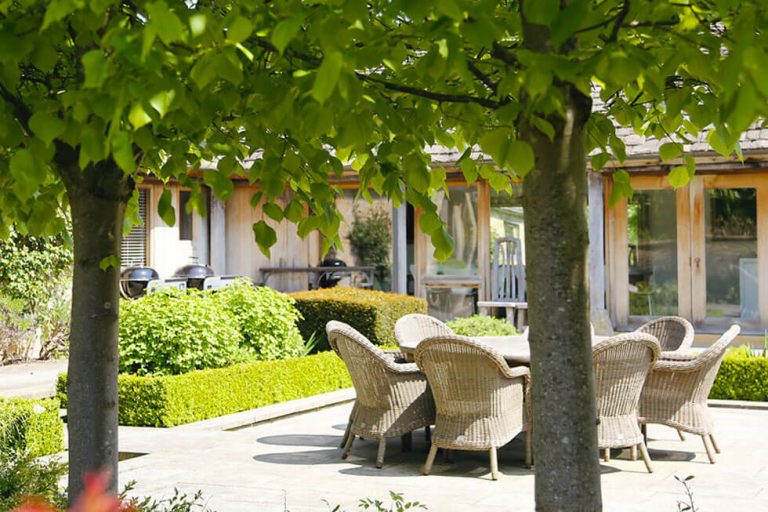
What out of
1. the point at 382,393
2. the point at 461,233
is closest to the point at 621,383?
the point at 382,393

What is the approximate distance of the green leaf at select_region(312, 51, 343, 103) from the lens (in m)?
2.06

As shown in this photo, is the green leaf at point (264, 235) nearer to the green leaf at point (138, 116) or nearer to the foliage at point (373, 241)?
the green leaf at point (138, 116)

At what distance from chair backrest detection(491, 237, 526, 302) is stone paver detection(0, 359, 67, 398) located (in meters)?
7.60

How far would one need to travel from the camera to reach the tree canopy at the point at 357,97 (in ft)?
7.55

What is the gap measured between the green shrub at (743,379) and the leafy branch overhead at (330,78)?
735 centimetres

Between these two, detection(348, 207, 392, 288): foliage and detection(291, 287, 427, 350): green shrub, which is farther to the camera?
detection(348, 207, 392, 288): foliage

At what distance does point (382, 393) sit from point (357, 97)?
5.32m

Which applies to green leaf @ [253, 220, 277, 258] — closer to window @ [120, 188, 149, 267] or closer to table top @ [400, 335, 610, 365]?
table top @ [400, 335, 610, 365]

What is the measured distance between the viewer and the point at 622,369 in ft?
23.2

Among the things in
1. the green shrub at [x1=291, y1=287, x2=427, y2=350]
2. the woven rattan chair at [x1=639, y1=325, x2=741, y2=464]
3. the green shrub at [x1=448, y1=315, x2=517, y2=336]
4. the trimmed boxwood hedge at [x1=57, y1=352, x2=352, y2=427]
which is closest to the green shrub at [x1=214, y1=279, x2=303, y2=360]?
the trimmed boxwood hedge at [x1=57, y1=352, x2=352, y2=427]

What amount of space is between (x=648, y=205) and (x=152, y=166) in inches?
563

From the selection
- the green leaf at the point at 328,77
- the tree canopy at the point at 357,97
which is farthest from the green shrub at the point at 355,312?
the green leaf at the point at 328,77

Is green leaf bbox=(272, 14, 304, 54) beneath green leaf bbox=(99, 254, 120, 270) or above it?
above

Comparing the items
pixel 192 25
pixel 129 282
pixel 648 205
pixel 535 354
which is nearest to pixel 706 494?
pixel 535 354
